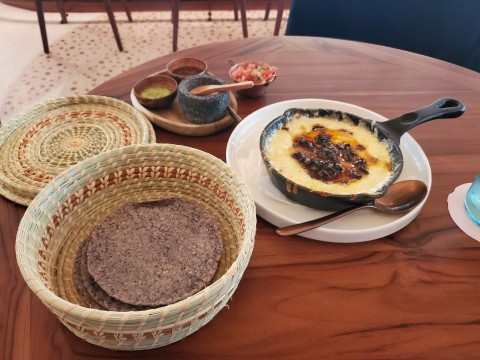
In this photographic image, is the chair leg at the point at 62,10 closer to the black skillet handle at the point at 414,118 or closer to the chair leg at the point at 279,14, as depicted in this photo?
the chair leg at the point at 279,14

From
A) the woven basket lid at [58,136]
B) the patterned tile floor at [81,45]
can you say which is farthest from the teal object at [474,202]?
the patterned tile floor at [81,45]

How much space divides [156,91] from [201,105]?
0.22 m

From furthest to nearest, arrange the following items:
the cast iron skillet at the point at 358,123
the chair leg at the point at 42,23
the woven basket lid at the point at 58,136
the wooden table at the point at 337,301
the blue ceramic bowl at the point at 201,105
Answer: the chair leg at the point at 42,23 → the blue ceramic bowl at the point at 201,105 → the woven basket lid at the point at 58,136 → the cast iron skillet at the point at 358,123 → the wooden table at the point at 337,301

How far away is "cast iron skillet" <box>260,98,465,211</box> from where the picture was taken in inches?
31.6

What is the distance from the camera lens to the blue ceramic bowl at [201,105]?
1.07m

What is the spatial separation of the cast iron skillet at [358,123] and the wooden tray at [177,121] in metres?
0.18

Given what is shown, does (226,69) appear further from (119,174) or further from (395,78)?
(119,174)

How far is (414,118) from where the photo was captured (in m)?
0.98

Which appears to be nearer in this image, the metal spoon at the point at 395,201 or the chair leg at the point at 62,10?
the metal spoon at the point at 395,201

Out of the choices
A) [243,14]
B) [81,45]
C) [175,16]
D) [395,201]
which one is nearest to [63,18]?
[81,45]

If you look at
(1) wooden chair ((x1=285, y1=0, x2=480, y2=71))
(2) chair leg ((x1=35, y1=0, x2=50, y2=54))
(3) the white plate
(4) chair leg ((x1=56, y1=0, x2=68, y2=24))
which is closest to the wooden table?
(3) the white plate

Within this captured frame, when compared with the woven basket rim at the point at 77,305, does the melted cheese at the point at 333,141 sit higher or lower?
lower

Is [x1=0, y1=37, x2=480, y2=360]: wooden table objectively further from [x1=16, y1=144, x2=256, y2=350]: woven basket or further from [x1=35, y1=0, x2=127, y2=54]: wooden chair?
[x1=35, y1=0, x2=127, y2=54]: wooden chair

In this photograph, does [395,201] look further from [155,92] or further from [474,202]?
[155,92]
